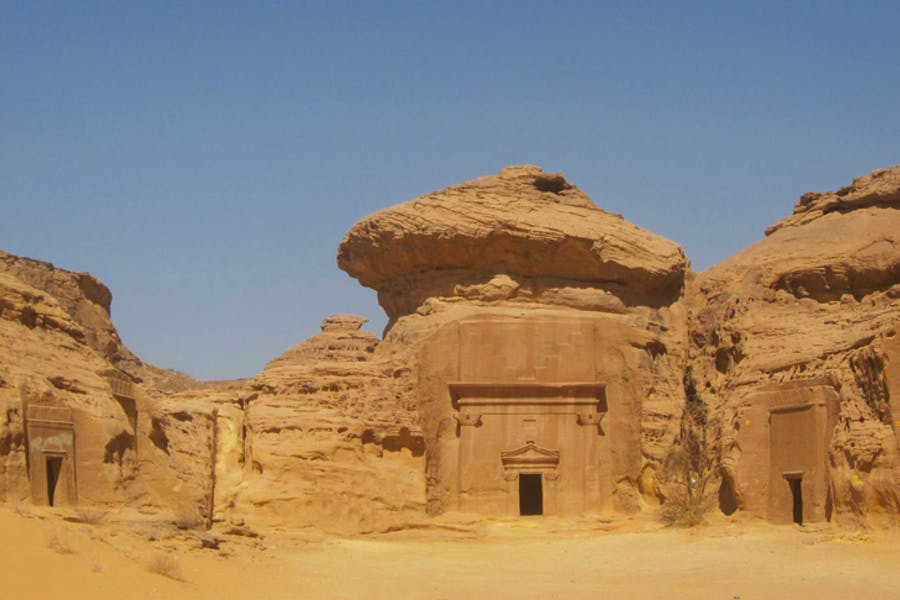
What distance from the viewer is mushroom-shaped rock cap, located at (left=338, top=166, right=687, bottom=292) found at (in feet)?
119

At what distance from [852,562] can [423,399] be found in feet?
43.5

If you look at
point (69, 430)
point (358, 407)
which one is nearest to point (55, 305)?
point (69, 430)

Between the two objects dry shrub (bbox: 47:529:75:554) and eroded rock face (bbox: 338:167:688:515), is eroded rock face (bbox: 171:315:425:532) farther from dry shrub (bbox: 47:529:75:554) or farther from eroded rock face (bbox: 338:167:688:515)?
dry shrub (bbox: 47:529:75:554)

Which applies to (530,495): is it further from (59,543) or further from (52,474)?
(59,543)

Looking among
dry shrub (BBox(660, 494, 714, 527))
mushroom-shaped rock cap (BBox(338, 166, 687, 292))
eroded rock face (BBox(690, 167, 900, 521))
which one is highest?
mushroom-shaped rock cap (BBox(338, 166, 687, 292))

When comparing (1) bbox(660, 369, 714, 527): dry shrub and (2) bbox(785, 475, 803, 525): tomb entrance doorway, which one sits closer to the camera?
(2) bbox(785, 475, 803, 525): tomb entrance doorway

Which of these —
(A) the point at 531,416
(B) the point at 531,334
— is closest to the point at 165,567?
(A) the point at 531,416

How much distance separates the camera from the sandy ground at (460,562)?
17969mm

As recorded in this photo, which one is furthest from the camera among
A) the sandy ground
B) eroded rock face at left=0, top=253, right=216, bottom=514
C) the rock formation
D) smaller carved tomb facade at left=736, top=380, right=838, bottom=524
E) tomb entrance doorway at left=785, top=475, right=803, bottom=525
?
tomb entrance doorway at left=785, top=475, right=803, bottom=525

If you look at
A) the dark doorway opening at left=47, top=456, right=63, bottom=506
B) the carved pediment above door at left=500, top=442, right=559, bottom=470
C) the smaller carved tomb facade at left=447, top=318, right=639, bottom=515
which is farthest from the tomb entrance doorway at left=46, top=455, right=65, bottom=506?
the carved pediment above door at left=500, top=442, right=559, bottom=470

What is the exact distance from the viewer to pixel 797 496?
31016 millimetres

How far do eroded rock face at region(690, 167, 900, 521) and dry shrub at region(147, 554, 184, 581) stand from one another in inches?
620

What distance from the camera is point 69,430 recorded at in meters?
26.4

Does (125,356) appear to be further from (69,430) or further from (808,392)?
(808,392)
